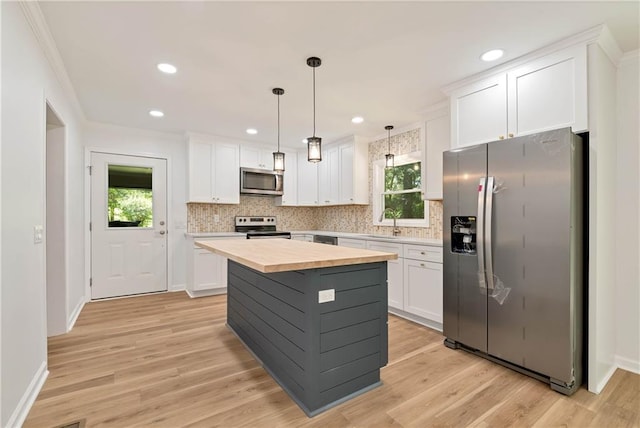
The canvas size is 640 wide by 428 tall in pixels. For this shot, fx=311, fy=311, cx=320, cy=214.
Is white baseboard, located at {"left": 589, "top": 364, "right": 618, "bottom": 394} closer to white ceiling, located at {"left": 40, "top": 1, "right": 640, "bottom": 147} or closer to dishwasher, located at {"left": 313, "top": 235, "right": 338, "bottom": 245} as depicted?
white ceiling, located at {"left": 40, "top": 1, "right": 640, "bottom": 147}

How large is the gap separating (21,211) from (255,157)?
363 centimetres

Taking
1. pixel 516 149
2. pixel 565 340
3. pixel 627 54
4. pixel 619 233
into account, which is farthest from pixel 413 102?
pixel 565 340

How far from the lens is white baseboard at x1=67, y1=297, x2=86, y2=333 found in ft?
10.7

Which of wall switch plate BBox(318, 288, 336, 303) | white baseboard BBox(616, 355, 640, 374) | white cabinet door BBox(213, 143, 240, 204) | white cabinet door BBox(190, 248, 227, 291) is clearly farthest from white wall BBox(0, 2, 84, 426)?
white baseboard BBox(616, 355, 640, 374)

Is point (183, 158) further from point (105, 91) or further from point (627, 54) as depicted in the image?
point (627, 54)

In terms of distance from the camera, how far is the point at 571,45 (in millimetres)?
2164

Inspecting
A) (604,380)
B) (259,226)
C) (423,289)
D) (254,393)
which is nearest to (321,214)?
(259,226)

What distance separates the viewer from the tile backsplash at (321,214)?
13.8ft

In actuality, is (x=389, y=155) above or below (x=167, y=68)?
below

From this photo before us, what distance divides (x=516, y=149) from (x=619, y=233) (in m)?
1.11

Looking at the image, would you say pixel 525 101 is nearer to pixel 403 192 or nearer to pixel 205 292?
pixel 403 192

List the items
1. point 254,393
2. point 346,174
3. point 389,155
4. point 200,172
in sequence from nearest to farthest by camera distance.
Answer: point 254,393
point 389,155
point 200,172
point 346,174

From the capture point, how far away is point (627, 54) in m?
2.39

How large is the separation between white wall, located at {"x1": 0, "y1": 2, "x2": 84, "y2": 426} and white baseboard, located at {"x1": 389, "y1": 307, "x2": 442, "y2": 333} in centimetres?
330
